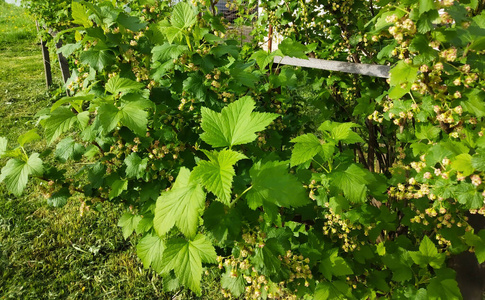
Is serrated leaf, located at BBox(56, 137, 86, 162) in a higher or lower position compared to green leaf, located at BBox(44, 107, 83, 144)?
lower

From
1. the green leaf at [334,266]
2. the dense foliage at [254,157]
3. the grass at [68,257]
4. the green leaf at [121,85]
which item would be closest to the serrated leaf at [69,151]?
the dense foliage at [254,157]

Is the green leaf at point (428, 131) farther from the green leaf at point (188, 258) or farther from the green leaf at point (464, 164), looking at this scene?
the green leaf at point (188, 258)

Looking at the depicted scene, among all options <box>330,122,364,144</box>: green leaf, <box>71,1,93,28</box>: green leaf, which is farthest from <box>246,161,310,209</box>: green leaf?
<box>71,1,93,28</box>: green leaf

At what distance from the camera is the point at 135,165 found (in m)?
1.46

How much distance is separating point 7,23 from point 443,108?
18.0 meters

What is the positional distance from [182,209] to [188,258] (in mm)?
287

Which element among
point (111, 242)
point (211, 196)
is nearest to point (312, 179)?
point (211, 196)

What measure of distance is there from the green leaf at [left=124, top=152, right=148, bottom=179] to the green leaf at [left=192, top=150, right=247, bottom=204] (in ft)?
1.60

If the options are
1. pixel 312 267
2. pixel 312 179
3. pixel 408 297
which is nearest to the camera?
pixel 312 179

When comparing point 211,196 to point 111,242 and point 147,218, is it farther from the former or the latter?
point 111,242

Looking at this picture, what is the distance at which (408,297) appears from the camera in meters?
1.54

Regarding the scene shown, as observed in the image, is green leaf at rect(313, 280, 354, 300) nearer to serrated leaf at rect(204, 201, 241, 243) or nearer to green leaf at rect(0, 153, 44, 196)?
serrated leaf at rect(204, 201, 241, 243)

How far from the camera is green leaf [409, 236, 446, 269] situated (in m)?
1.49

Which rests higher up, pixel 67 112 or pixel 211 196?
pixel 67 112
